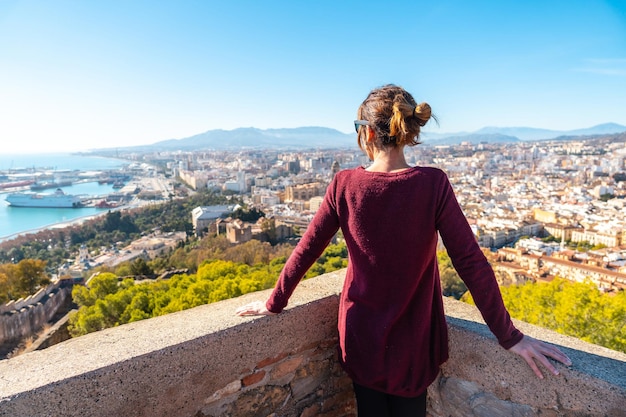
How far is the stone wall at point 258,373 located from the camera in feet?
2.89

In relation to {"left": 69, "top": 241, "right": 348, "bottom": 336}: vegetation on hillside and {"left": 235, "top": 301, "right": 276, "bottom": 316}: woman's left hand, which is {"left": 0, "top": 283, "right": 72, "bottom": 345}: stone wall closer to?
{"left": 69, "top": 241, "right": 348, "bottom": 336}: vegetation on hillside

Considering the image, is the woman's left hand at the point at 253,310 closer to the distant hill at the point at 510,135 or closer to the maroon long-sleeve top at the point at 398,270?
the maroon long-sleeve top at the point at 398,270

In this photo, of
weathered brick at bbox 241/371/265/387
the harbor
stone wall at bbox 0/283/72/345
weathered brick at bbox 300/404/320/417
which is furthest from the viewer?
the harbor

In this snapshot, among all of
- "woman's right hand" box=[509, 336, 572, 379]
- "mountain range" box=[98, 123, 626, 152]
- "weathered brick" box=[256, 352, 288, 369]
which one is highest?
"mountain range" box=[98, 123, 626, 152]

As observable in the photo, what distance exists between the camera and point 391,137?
913 millimetres

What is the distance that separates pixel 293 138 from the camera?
16662cm

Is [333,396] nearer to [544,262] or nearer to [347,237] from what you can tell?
A: [347,237]

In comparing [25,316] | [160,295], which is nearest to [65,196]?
[25,316]

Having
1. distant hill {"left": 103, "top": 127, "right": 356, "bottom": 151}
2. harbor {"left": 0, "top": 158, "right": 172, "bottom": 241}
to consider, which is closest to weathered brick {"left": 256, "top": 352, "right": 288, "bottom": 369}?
harbor {"left": 0, "top": 158, "right": 172, "bottom": 241}

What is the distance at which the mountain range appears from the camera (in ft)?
451

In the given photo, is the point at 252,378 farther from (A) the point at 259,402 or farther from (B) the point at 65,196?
(B) the point at 65,196

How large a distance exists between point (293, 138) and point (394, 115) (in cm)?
16821

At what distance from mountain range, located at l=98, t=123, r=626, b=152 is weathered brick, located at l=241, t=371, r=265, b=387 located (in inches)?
5173

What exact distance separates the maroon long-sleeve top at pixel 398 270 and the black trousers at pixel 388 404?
0.10ft
